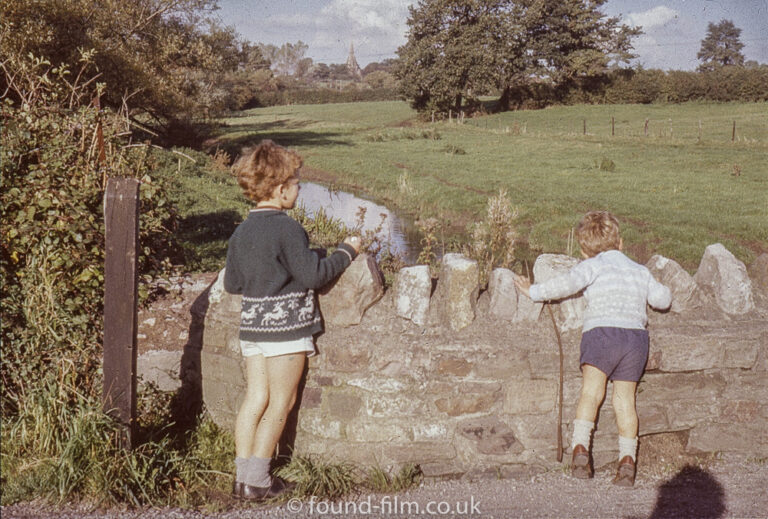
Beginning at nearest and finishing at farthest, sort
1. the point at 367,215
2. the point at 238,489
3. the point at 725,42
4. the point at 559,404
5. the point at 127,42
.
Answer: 1. the point at 238,489
2. the point at 559,404
3. the point at 367,215
4. the point at 127,42
5. the point at 725,42

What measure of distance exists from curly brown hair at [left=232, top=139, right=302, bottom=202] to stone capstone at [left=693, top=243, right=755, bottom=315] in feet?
8.23

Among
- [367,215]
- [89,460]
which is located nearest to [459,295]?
[89,460]

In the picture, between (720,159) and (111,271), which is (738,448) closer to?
(111,271)

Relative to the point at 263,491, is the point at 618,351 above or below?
above

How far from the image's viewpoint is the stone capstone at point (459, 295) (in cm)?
371

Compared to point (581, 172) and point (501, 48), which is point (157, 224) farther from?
point (501, 48)

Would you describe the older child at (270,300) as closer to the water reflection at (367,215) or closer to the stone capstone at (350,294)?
the stone capstone at (350,294)

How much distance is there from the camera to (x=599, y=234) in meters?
3.83

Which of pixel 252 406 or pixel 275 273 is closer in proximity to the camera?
pixel 275 273

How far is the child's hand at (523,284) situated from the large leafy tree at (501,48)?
4638 cm

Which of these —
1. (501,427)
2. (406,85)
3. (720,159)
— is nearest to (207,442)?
(501,427)

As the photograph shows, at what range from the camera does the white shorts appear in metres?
3.44

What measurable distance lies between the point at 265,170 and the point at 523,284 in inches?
60.1

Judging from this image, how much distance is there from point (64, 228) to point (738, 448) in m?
4.37
